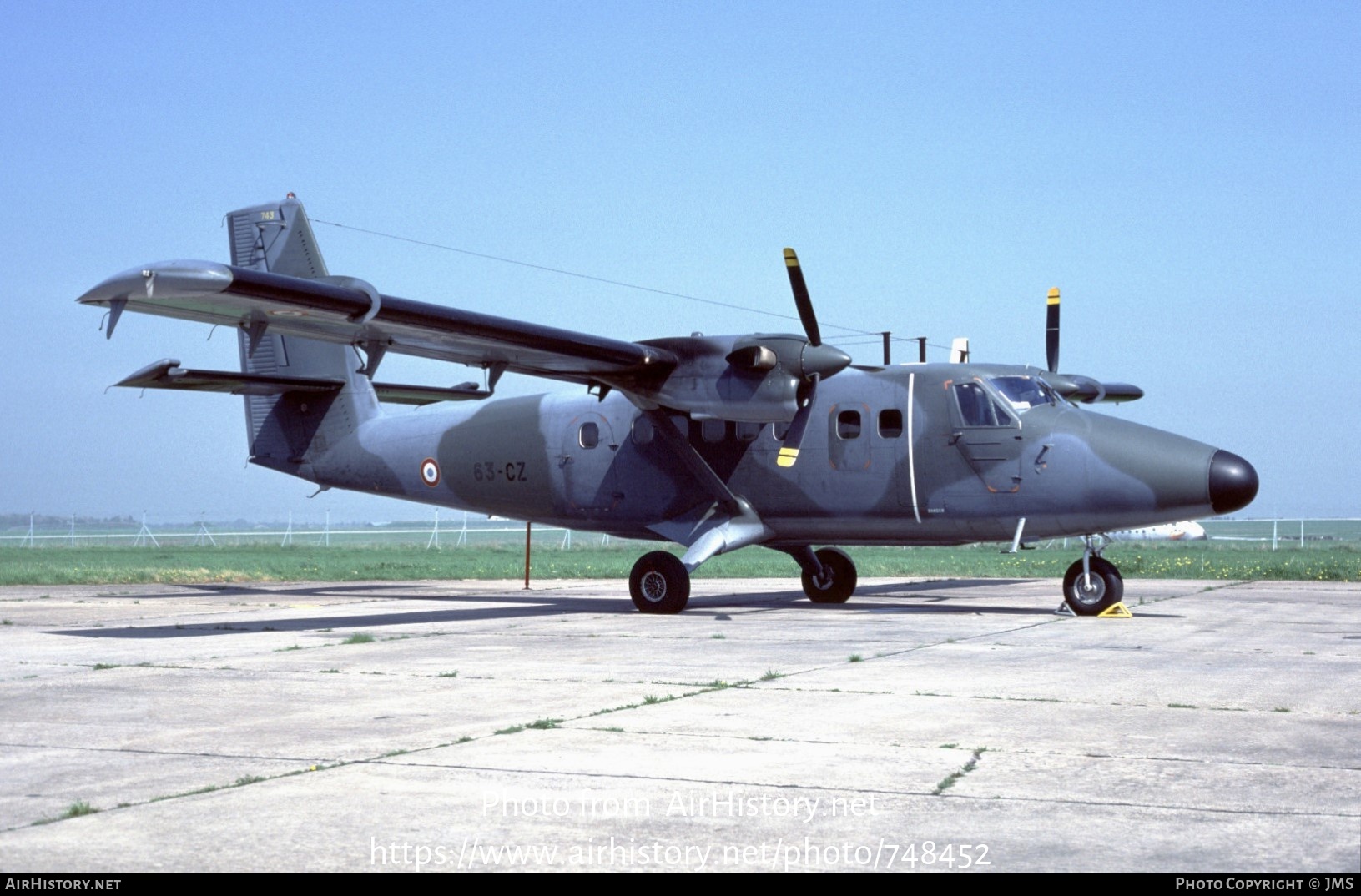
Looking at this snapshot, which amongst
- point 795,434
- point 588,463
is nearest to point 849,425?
point 795,434

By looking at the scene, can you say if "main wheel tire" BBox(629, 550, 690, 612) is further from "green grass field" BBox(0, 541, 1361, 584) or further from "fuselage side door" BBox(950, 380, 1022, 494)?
"green grass field" BBox(0, 541, 1361, 584)

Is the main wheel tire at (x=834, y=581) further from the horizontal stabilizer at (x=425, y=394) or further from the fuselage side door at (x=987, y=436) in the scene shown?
the horizontal stabilizer at (x=425, y=394)

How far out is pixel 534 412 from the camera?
21.2 metres

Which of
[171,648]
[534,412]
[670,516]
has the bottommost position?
[171,648]

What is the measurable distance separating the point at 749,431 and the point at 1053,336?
15.8 feet

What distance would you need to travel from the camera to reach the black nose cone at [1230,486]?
16.1m

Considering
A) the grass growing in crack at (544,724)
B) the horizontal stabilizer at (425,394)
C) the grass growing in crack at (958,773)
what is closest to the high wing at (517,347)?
the horizontal stabilizer at (425,394)

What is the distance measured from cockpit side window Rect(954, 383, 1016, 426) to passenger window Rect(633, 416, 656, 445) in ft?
14.9

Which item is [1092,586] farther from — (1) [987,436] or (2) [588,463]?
(2) [588,463]

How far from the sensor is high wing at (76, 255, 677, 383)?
13.2 meters
